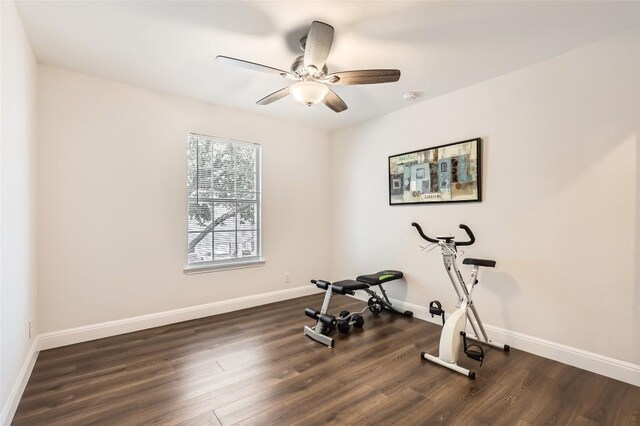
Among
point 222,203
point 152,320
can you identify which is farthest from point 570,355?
point 152,320

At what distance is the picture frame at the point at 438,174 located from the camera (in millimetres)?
3127

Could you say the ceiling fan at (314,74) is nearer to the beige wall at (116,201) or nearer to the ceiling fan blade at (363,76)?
the ceiling fan blade at (363,76)

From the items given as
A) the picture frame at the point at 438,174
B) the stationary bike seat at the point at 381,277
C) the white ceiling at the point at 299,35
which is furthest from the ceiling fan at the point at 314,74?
the stationary bike seat at the point at 381,277

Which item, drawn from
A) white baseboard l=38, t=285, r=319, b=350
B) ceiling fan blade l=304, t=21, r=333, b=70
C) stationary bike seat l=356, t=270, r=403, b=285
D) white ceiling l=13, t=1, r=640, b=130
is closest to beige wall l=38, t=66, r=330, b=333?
white baseboard l=38, t=285, r=319, b=350

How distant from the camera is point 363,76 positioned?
2246mm

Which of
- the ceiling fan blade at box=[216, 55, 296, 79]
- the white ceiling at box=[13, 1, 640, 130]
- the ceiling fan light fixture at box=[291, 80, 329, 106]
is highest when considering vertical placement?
the white ceiling at box=[13, 1, 640, 130]

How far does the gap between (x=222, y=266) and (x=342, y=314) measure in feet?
5.32

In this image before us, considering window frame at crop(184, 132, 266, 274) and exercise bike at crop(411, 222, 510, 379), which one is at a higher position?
window frame at crop(184, 132, 266, 274)

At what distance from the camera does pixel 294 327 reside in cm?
336

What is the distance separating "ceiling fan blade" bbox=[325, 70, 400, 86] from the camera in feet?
7.19

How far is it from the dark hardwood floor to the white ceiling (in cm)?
259

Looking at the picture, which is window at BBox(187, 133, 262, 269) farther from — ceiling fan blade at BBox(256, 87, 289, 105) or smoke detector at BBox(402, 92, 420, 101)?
smoke detector at BBox(402, 92, 420, 101)

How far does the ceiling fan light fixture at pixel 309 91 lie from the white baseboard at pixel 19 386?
8.88 ft

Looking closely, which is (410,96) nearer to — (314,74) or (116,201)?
(314,74)
